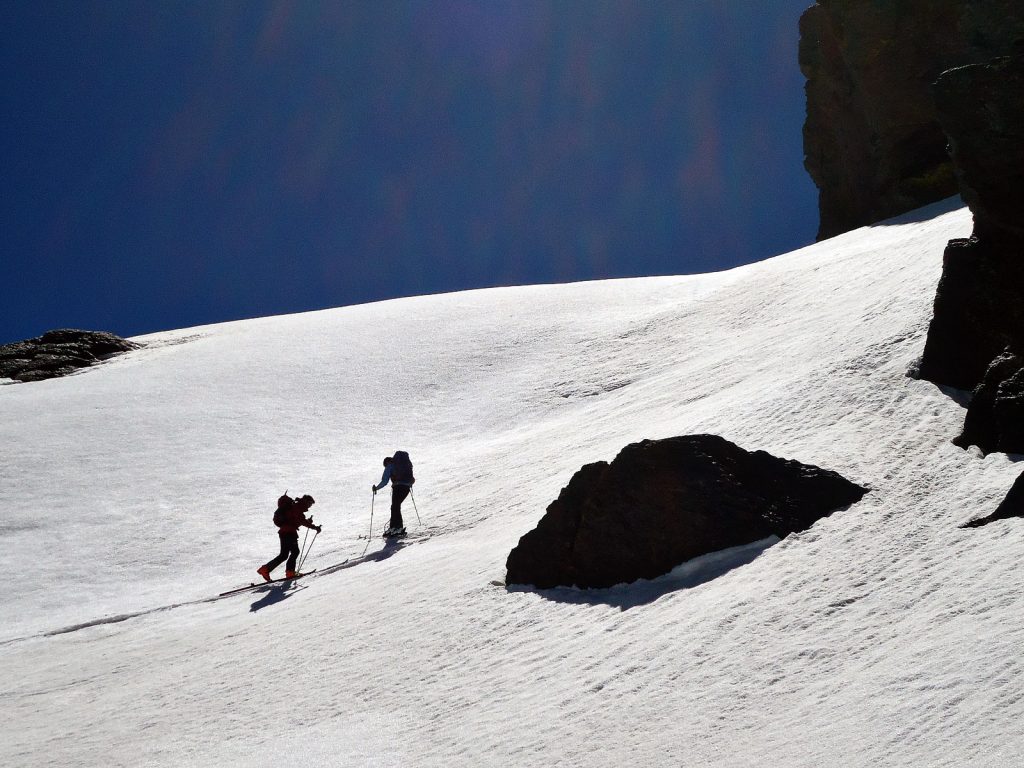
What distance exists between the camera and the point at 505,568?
11500 millimetres

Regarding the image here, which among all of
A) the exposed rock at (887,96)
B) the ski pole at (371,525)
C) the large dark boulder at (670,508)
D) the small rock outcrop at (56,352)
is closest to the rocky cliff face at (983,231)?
the large dark boulder at (670,508)

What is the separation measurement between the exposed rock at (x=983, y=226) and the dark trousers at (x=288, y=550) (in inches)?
364

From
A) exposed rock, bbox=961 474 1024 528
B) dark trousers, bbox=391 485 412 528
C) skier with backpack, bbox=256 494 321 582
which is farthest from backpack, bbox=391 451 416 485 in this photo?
exposed rock, bbox=961 474 1024 528

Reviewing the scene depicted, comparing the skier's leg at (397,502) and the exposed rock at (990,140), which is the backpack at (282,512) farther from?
the exposed rock at (990,140)

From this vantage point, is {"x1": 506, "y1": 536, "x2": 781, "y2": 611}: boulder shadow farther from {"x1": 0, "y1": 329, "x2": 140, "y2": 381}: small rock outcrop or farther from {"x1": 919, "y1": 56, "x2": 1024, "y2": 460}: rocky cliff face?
{"x1": 0, "y1": 329, "x2": 140, "y2": 381}: small rock outcrop

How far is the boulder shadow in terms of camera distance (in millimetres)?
9312

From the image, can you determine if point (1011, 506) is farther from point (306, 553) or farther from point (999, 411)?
point (306, 553)

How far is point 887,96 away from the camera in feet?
105

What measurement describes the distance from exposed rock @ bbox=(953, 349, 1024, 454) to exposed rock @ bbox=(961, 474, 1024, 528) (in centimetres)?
128

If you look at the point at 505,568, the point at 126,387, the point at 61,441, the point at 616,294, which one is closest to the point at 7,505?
the point at 61,441

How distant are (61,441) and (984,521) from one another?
68.7 ft

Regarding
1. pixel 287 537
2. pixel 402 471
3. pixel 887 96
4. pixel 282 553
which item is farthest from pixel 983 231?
pixel 887 96

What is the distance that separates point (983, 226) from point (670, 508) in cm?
513

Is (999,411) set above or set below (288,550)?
below
